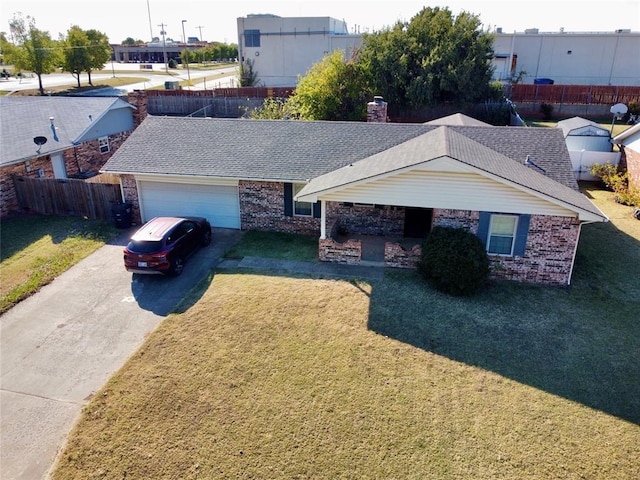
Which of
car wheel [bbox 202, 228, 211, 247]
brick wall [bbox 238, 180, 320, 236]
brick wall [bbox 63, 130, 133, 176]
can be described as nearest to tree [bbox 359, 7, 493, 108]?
brick wall [bbox 63, 130, 133, 176]

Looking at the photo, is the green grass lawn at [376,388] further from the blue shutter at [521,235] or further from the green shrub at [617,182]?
Result: the green shrub at [617,182]

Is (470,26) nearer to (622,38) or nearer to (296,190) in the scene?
(622,38)

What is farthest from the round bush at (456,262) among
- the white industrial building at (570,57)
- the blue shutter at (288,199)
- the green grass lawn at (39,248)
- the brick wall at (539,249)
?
the white industrial building at (570,57)

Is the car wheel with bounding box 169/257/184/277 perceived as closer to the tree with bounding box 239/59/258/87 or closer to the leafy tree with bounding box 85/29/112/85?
the tree with bounding box 239/59/258/87

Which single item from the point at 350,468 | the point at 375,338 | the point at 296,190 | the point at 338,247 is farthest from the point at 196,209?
the point at 350,468

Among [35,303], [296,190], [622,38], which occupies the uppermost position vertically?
[622,38]

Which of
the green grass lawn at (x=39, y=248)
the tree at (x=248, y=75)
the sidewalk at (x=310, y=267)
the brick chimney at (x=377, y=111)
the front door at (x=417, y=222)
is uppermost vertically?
the tree at (x=248, y=75)

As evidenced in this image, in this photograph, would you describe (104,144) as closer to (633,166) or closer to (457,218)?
(457,218)
